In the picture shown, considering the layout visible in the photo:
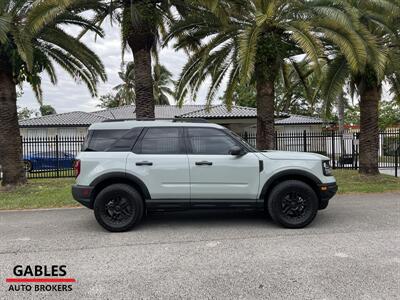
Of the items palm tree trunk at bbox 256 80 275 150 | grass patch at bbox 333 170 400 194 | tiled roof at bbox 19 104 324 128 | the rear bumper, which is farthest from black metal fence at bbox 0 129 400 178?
the rear bumper

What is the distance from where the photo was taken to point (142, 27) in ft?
34.6

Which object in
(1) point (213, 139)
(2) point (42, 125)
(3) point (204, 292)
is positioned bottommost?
(3) point (204, 292)

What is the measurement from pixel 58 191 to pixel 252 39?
7.56 m

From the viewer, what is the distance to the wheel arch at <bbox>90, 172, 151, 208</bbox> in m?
5.85

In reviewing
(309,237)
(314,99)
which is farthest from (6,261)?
(314,99)

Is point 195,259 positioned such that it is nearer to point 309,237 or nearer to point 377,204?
point 309,237

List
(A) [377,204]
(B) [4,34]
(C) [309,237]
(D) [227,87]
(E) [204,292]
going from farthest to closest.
Result: (D) [227,87] → (B) [4,34] → (A) [377,204] → (C) [309,237] → (E) [204,292]

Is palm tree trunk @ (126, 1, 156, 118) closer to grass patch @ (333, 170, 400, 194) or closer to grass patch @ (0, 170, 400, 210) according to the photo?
grass patch @ (0, 170, 400, 210)

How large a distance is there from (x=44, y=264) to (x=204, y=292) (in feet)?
7.58

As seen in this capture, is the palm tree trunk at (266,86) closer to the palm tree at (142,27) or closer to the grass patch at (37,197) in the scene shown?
the palm tree at (142,27)

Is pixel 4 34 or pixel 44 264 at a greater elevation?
pixel 4 34

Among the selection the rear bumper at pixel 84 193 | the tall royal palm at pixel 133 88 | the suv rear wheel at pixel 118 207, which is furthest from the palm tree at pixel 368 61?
the tall royal palm at pixel 133 88

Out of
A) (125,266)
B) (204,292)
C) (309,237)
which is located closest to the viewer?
(204,292)

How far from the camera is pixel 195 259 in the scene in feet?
14.8
